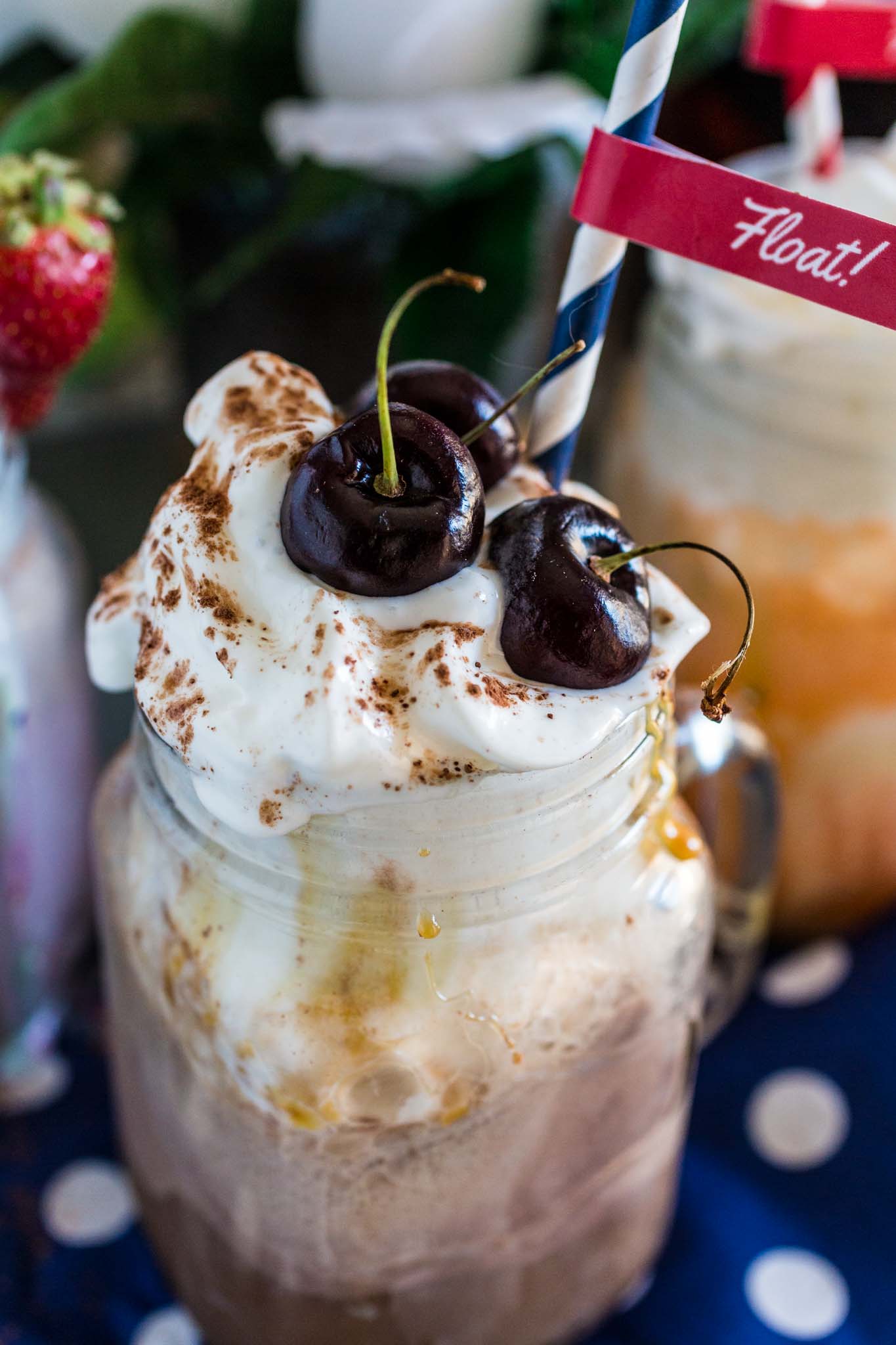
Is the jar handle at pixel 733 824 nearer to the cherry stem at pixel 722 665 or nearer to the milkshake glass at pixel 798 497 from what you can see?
the milkshake glass at pixel 798 497

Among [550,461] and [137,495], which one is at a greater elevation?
[550,461]

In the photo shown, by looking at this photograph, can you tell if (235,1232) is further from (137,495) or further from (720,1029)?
(137,495)

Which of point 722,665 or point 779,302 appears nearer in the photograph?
point 722,665

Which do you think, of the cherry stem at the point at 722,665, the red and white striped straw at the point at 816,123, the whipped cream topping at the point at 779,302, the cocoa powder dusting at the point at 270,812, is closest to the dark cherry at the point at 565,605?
the cherry stem at the point at 722,665

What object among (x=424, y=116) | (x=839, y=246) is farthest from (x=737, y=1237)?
(x=424, y=116)

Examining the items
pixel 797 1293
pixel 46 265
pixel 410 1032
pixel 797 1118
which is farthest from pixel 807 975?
pixel 46 265

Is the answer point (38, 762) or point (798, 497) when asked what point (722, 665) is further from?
point (38, 762)
